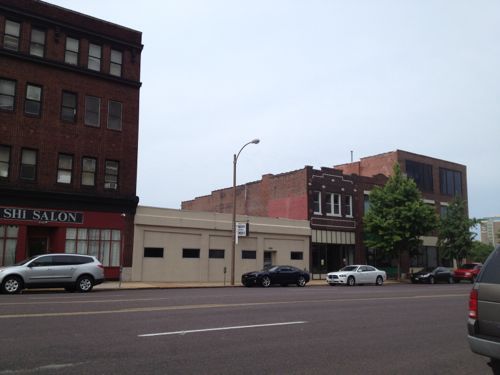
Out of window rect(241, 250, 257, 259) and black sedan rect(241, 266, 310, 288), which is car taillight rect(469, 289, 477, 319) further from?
window rect(241, 250, 257, 259)

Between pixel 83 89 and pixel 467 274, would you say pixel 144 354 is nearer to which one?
pixel 83 89

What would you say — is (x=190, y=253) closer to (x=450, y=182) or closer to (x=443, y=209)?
(x=443, y=209)

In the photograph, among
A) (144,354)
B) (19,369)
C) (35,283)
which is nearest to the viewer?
(19,369)

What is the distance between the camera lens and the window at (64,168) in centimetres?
2797

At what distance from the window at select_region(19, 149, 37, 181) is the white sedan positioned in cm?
1935

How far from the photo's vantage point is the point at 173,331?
949cm

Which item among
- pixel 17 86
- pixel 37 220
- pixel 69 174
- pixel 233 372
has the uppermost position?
pixel 17 86

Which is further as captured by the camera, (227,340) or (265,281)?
(265,281)

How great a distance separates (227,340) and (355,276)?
83.1 ft

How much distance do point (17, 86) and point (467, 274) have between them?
35.6 meters

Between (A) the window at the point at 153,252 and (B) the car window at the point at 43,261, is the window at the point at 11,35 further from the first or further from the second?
(A) the window at the point at 153,252

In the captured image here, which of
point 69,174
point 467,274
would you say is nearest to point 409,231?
point 467,274

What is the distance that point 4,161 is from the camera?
26.4 m

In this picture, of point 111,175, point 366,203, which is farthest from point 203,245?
point 366,203
